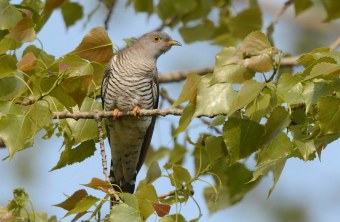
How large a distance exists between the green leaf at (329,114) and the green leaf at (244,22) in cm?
251

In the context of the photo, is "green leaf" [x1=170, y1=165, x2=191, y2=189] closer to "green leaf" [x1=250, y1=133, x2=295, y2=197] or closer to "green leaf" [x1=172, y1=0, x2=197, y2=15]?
"green leaf" [x1=250, y1=133, x2=295, y2=197]

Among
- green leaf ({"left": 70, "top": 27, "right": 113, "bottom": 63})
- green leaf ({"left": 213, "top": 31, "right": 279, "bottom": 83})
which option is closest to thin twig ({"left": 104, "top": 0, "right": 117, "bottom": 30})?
green leaf ({"left": 70, "top": 27, "right": 113, "bottom": 63})

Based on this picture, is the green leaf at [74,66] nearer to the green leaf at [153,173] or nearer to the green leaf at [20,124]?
the green leaf at [20,124]

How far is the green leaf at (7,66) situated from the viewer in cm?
271

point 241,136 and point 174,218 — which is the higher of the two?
point 241,136

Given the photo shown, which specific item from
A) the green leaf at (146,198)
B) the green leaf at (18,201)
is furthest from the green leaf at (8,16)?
the green leaf at (146,198)

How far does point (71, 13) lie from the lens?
15.8ft

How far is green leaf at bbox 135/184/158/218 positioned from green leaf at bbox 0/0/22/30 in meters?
1.04

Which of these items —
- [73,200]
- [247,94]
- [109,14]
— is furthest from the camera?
[109,14]

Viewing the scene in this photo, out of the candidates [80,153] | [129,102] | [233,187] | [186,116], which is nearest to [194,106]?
[186,116]

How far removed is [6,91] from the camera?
3.27 m

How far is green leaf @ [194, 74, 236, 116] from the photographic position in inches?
93.0

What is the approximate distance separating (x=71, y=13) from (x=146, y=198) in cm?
251

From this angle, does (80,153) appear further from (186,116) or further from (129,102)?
(129,102)
